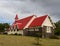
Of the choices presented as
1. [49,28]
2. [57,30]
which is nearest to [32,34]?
[49,28]

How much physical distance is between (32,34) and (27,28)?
348 cm

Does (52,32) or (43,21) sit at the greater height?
(43,21)

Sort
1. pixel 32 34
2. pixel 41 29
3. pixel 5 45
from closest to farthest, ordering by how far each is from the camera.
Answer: pixel 5 45 < pixel 41 29 < pixel 32 34

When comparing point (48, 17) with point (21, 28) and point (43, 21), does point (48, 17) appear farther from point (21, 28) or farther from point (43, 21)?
point (21, 28)

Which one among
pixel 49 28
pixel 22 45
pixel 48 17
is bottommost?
pixel 22 45

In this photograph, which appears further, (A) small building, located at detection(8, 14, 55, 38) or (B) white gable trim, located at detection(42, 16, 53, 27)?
(B) white gable trim, located at detection(42, 16, 53, 27)

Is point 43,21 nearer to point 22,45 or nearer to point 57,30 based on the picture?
point 57,30

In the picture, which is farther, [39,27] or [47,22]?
[47,22]

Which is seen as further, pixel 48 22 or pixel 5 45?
pixel 48 22

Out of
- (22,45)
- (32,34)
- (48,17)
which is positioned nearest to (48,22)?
(48,17)

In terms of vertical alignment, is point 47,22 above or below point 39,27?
above

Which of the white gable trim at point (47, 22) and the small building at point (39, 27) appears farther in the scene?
the white gable trim at point (47, 22)

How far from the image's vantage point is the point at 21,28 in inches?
2232

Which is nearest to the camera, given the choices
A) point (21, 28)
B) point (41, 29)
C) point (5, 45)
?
point (5, 45)
